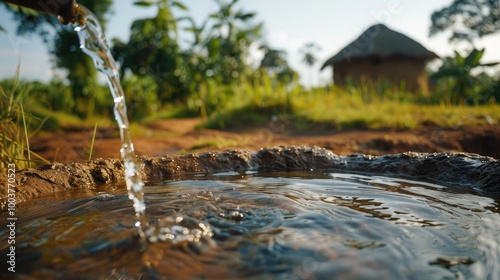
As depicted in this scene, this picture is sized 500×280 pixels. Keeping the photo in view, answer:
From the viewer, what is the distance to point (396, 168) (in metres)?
2.91

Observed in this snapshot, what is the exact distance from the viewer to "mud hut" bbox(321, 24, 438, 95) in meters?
14.9

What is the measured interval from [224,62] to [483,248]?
32.7ft

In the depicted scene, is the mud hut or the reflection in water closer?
the reflection in water

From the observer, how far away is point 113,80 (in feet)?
7.98

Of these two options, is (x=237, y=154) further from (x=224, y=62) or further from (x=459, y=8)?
(x=459, y=8)

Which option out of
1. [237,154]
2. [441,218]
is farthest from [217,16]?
[441,218]

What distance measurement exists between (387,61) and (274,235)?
14676mm

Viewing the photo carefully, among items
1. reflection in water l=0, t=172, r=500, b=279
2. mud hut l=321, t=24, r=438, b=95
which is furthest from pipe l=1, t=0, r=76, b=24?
mud hut l=321, t=24, r=438, b=95

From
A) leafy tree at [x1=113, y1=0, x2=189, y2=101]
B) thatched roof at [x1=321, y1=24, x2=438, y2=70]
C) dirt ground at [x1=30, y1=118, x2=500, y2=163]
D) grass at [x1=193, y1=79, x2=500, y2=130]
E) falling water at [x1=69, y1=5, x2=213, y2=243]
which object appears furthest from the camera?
thatched roof at [x1=321, y1=24, x2=438, y2=70]

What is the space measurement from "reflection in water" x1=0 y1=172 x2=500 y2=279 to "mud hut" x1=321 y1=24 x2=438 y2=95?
512 inches

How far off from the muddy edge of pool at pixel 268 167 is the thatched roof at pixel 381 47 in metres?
12.8

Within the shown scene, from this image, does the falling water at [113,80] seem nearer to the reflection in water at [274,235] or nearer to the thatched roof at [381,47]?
the reflection in water at [274,235]

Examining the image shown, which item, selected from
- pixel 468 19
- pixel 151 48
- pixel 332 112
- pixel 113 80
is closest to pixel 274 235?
pixel 113 80

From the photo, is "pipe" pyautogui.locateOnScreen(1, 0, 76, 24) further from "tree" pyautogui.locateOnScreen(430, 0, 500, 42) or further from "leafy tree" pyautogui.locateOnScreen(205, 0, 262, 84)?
"tree" pyautogui.locateOnScreen(430, 0, 500, 42)
